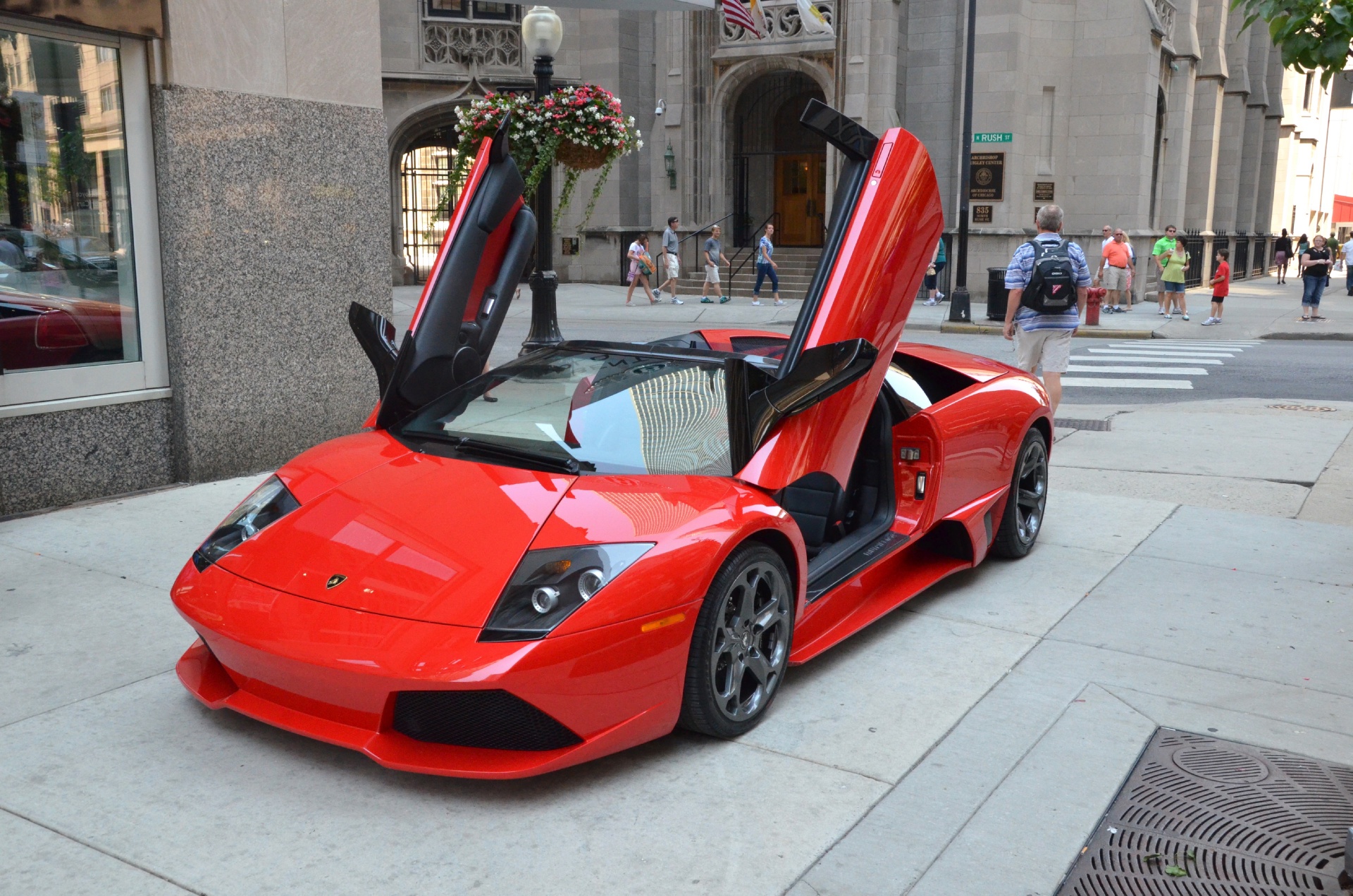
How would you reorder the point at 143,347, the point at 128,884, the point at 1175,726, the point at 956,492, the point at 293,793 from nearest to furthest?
the point at 128,884 → the point at 293,793 → the point at 1175,726 → the point at 956,492 → the point at 143,347

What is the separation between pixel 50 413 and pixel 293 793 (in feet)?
14.0

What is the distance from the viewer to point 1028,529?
6094 mm

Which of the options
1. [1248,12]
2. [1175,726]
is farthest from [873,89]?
[1175,726]

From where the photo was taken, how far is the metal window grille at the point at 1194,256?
31419 mm

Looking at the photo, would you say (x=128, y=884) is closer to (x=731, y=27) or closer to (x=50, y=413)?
(x=50, y=413)

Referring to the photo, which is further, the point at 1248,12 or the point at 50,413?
the point at 50,413

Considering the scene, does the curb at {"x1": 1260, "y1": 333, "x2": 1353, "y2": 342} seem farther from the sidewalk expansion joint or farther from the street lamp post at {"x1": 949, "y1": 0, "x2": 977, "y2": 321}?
the sidewalk expansion joint

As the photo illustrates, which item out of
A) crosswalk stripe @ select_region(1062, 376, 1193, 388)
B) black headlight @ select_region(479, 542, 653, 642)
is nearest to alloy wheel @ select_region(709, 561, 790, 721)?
black headlight @ select_region(479, 542, 653, 642)

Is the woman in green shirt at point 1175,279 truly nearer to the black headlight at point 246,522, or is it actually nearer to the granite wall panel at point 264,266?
the granite wall panel at point 264,266

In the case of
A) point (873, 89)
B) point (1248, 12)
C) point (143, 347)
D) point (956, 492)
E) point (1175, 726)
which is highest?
point (873, 89)

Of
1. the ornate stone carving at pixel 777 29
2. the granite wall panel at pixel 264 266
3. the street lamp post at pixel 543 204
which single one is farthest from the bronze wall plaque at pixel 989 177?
the granite wall panel at pixel 264 266

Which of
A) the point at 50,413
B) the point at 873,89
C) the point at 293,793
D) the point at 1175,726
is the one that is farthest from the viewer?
the point at 873,89

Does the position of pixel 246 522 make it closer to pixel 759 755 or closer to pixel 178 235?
pixel 759 755

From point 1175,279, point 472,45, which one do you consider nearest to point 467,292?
point 1175,279
